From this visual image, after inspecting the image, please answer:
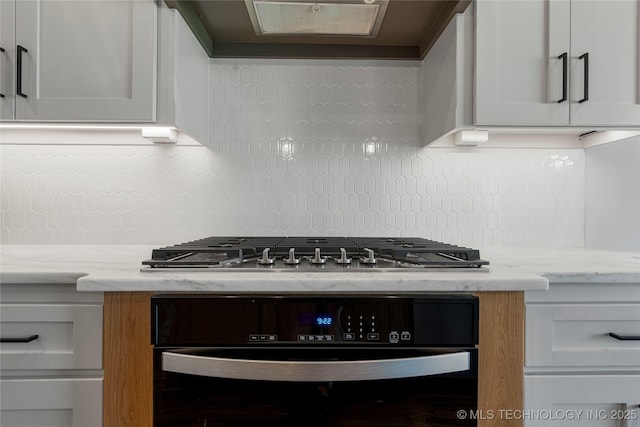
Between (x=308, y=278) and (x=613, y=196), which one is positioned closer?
(x=308, y=278)

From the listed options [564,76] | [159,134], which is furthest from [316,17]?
[564,76]

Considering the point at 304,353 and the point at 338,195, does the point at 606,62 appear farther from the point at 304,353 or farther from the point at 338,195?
the point at 304,353

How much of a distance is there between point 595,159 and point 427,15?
83cm

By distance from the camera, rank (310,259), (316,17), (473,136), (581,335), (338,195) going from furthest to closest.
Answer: (338,195) → (473,136) → (316,17) → (310,259) → (581,335)

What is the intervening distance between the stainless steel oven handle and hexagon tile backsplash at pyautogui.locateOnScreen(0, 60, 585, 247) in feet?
2.53

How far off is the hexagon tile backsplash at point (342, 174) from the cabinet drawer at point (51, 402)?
0.72m

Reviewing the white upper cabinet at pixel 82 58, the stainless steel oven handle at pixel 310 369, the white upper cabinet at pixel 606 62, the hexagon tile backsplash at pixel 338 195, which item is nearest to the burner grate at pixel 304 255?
the stainless steel oven handle at pixel 310 369

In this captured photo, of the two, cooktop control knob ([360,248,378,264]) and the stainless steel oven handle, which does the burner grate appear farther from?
the stainless steel oven handle

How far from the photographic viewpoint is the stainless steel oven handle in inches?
34.0

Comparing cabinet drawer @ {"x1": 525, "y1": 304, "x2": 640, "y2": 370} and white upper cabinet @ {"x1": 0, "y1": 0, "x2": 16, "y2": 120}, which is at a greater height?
white upper cabinet @ {"x1": 0, "y1": 0, "x2": 16, "y2": 120}

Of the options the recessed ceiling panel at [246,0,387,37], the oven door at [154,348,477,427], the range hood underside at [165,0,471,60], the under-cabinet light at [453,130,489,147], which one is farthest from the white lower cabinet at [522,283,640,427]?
the recessed ceiling panel at [246,0,387,37]

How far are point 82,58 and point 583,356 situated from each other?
1537 millimetres

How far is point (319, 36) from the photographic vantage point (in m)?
1.51

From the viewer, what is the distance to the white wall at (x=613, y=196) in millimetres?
1453
